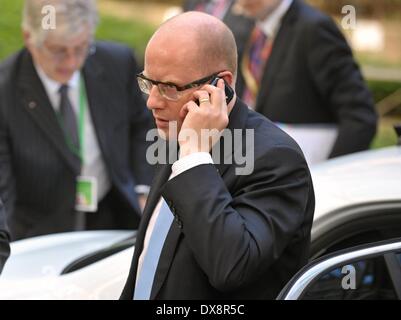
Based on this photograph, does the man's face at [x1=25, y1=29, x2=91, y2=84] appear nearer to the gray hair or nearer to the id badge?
the gray hair

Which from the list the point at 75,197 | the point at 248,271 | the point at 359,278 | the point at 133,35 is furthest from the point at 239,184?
the point at 133,35

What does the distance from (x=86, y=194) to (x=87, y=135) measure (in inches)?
12.2

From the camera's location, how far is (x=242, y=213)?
259 cm

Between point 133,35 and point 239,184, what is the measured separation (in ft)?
35.5

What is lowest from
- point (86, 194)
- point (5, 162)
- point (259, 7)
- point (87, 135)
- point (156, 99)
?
point (86, 194)

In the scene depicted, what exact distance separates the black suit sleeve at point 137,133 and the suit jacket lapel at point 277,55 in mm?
624

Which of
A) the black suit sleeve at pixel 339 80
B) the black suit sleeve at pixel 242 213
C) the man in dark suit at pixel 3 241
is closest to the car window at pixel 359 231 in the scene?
the black suit sleeve at pixel 242 213

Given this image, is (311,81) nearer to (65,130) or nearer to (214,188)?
(65,130)

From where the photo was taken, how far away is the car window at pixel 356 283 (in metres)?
2.71

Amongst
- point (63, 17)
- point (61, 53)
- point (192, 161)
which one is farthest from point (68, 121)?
point (192, 161)

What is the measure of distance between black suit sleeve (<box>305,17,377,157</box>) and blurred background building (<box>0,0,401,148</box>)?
199 inches

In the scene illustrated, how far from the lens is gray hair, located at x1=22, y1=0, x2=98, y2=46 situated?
15.9 ft

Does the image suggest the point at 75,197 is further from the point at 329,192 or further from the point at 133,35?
the point at 133,35

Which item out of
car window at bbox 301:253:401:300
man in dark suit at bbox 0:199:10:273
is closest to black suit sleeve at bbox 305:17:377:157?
car window at bbox 301:253:401:300
